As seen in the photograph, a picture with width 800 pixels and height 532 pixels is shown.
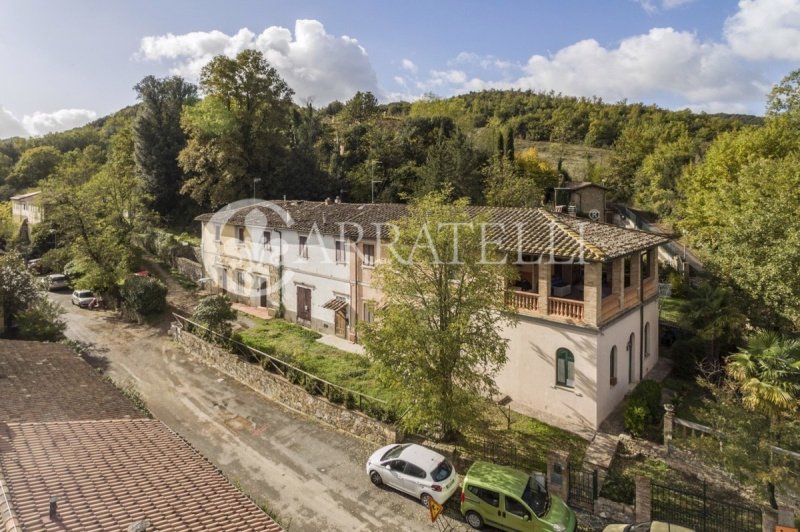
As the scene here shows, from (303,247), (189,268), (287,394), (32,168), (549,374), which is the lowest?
(287,394)

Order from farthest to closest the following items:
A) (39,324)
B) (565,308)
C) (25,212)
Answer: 1. (25,212)
2. (39,324)
3. (565,308)

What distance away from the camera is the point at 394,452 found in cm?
1454

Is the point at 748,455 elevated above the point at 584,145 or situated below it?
below

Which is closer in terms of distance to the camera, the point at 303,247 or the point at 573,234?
the point at 573,234

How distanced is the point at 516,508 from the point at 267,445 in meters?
9.28

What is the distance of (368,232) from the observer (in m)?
24.2

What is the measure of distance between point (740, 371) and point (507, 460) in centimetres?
725

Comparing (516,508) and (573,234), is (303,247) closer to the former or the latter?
(573,234)

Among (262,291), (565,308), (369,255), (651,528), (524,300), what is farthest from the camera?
(262,291)

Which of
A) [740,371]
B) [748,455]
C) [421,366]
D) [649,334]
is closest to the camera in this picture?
[748,455]

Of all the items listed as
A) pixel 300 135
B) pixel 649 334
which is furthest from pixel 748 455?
pixel 300 135

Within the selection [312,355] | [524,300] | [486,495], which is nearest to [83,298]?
[312,355]

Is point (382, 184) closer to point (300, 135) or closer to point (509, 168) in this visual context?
point (300, 135)

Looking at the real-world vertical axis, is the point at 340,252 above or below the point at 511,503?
above
